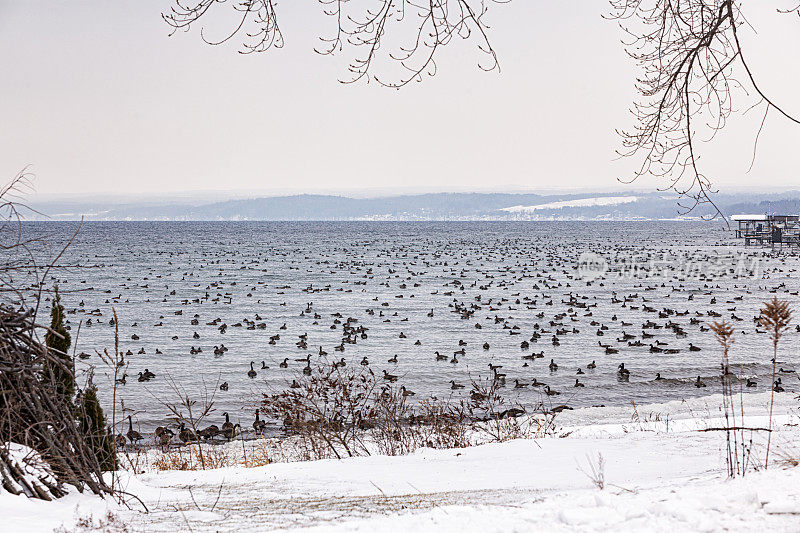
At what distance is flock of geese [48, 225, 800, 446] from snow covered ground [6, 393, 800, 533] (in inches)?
58.5

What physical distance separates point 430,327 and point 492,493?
21.5 meters

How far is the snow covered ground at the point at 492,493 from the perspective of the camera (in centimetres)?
343

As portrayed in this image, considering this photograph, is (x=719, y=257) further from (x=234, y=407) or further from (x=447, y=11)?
(x=447, y=11)

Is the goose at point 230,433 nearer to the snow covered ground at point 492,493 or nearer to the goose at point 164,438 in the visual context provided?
the goose at point 164,438

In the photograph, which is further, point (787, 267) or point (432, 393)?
point (787, 267)

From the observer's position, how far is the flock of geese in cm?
1748

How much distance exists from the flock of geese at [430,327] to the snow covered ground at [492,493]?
4.88ft

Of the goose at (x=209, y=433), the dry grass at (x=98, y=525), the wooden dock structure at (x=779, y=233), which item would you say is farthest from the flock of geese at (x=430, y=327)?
the wooden dock structure at (x=779, y=233)

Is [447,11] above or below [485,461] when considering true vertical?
above

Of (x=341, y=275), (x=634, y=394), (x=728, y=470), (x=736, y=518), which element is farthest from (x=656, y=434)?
(x=341, y=275)

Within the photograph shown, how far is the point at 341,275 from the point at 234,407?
37291 millimetres

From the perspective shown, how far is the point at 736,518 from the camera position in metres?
3.33

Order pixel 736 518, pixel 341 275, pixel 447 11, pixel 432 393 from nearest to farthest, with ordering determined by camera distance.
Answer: pixel 736 518 < pixel 447 11 < pixel 432 393 < pixel 341 275

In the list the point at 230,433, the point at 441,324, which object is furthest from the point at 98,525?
the point at 441,324
